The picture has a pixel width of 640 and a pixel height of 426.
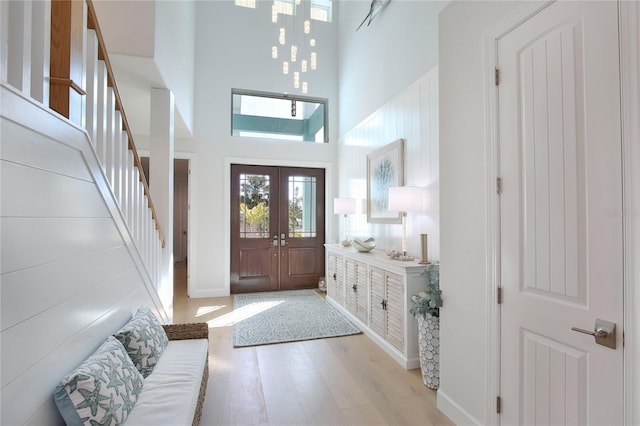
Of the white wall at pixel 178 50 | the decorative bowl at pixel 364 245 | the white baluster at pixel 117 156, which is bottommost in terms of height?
the decorative bowl at pixel 364 245

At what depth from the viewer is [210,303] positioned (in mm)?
4828

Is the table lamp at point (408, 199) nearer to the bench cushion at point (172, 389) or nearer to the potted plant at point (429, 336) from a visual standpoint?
the potted plant at point (429, 336)

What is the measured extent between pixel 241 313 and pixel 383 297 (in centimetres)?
210

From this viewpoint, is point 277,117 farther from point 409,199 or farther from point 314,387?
point 314,387

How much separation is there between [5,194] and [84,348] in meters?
0.85

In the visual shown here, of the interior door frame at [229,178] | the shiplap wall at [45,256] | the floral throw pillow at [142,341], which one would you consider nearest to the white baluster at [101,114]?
the shiplap wall at [45,256]

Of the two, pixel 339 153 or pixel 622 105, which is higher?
pixel 339 153

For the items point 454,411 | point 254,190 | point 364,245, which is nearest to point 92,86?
point 454,411

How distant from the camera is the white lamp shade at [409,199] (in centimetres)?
318

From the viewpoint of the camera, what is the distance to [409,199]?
10.4 feet

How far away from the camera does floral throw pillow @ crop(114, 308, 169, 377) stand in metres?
1.82

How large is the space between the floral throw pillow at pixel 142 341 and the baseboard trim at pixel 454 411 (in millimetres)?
1862

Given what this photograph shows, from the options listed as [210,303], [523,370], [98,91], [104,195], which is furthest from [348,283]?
[98,91]

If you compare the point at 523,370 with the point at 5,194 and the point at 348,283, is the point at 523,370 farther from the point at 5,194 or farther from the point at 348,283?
the point at 348,283
